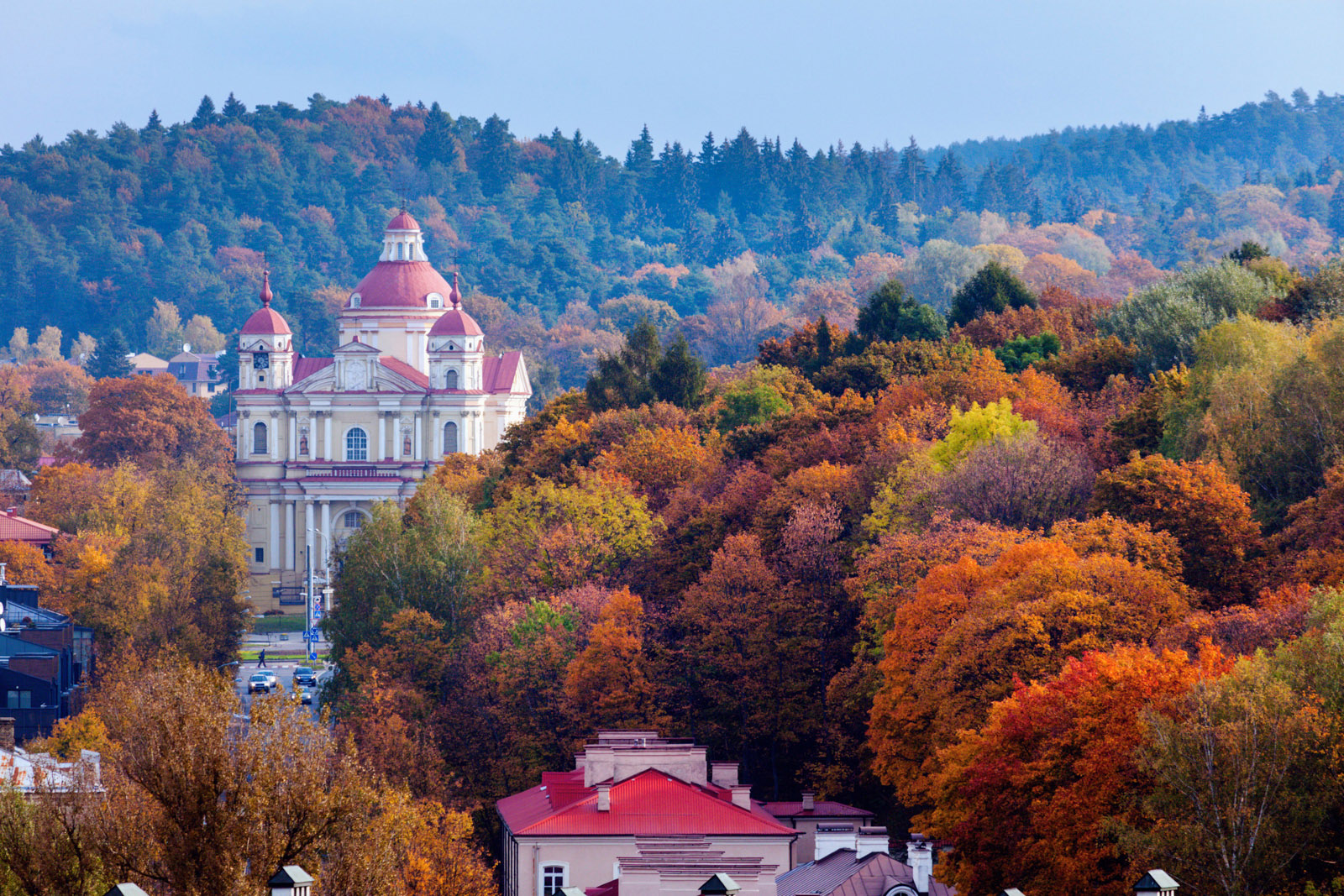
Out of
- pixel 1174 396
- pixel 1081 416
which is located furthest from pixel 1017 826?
pixel 1081 416

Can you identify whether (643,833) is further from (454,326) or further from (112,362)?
(112,362)

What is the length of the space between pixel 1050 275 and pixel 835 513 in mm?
98185

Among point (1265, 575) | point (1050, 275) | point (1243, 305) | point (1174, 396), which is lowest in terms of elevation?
point (1265, 575)

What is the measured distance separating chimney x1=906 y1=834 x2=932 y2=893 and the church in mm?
79379

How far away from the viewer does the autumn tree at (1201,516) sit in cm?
4116

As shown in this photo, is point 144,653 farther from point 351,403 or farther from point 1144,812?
point 351,403

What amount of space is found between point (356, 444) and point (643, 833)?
81.9m

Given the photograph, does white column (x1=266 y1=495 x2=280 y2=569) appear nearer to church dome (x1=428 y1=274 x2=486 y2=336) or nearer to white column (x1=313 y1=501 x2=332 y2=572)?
white column (x1=313 y1=501 x2=332 y2=572)

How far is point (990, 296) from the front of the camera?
81625 mm

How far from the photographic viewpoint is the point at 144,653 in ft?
216

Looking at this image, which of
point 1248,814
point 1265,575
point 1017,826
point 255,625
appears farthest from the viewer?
point 255,625

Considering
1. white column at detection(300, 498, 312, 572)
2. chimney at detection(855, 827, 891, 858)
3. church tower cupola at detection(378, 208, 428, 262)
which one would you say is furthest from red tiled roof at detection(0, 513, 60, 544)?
chimney at detection(855, 827, 891, 858)

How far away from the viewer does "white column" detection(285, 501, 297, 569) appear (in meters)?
113

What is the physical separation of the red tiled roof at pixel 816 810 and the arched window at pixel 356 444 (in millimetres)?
76171
